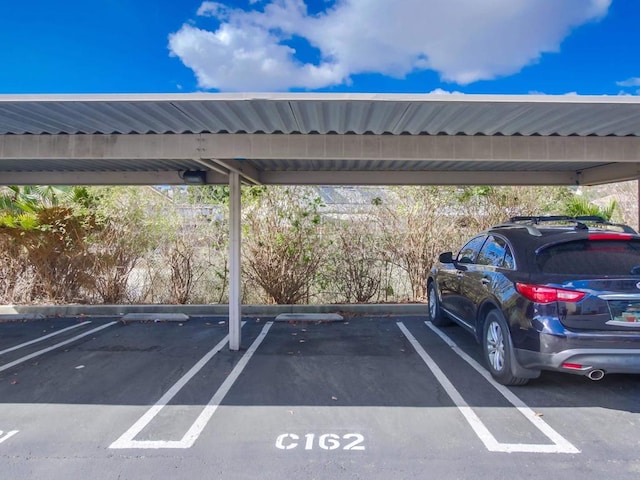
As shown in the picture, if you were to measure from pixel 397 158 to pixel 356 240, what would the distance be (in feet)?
12.7

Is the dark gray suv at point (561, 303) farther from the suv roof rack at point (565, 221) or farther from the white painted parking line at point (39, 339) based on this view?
the white painted parking line at point (39, 339)

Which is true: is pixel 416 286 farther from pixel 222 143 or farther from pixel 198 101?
pixel 198 101

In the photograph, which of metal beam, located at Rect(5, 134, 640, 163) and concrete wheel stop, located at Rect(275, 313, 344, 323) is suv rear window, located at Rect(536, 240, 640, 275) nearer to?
metal beam, located at Rect(5, 134, 640, 163)

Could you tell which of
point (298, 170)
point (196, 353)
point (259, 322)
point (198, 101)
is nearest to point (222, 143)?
point (198, 101)

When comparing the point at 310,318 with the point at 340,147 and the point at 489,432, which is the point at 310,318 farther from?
the point at 489,432

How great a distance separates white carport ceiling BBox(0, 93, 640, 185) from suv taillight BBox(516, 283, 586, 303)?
1.69 metres

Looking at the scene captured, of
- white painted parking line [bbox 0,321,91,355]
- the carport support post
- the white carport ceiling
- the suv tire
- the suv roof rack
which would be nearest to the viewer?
the white carport ceiling

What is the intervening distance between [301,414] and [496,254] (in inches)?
113

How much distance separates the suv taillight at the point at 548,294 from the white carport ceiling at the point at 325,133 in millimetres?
1686

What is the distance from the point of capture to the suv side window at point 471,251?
533 cm

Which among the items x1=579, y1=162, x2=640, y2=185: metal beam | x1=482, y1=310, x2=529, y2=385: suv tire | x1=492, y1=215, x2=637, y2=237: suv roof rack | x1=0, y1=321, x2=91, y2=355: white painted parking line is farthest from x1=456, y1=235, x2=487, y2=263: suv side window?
x1=0, y1=321, x2=91, y2=355: white painted parking line

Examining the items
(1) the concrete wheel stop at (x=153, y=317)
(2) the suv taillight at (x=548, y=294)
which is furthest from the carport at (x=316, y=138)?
(1) the concrete wheel stop at (x=153, y=317)

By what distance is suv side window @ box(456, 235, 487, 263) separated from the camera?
17.5 feet

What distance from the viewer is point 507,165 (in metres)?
6.10
